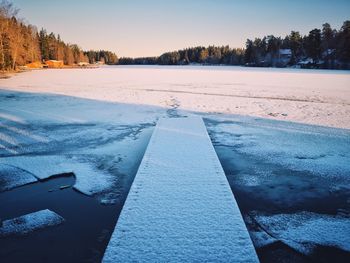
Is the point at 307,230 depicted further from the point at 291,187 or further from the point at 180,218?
the point at 180,218

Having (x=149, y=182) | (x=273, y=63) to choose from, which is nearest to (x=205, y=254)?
(x=149, y=182)

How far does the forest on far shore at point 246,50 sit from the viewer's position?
1623 inches

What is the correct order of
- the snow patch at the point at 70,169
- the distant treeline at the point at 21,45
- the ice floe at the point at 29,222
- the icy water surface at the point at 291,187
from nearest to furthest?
the icy water surface at the point at 291,187 → the ice floe at the point at 29,222 → the snow patch at the point at 70,169 → the distant treeline at the point at 21,45

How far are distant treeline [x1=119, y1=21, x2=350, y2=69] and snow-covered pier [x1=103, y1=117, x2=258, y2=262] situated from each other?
62413mm

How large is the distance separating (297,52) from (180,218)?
8217 cm

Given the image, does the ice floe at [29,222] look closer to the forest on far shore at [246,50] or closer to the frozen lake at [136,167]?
the frozen lake at [136,167]

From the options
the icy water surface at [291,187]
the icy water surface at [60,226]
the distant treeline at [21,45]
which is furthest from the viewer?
the distant treeline at [21,45]

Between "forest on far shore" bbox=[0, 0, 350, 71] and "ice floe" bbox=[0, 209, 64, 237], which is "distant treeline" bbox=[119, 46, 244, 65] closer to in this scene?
"forest on far shore" bbox=[0, 0, 350, 71]

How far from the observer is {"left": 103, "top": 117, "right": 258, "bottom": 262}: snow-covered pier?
2.38 m

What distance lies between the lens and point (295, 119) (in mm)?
8789

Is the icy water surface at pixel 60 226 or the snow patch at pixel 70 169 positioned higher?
the snow patch at pixel 70 169

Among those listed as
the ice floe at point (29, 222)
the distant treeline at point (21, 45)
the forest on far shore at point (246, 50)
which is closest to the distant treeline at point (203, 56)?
the forest on far shore at point (246, 50)

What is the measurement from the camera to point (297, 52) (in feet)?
245

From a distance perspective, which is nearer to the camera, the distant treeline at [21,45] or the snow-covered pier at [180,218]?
the snow-covered pier at [180,218]
